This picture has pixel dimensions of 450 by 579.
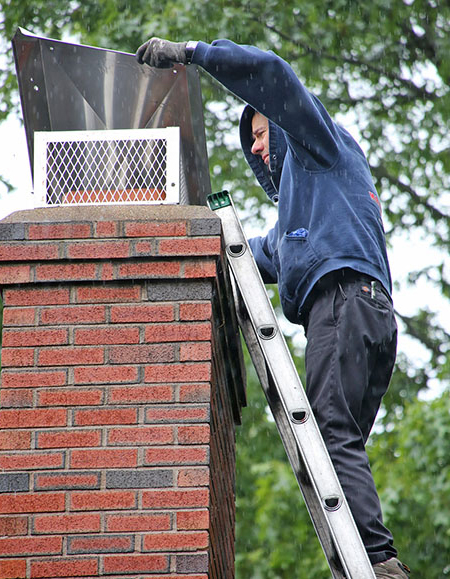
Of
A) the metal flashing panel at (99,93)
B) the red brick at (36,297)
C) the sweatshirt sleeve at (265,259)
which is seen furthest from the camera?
the sweatshirt sleeve at (265,259)

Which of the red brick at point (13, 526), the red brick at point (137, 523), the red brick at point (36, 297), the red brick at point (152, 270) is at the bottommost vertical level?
the red brick at point (13, 526)

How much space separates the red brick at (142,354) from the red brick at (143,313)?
0.11 metres

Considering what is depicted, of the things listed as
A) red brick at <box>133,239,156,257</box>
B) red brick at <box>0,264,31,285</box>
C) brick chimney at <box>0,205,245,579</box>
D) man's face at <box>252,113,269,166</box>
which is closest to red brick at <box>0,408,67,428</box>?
brick chimney at <box>0,205,245,579</box>

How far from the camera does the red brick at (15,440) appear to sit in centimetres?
387

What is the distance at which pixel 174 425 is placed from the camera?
12.6 ft

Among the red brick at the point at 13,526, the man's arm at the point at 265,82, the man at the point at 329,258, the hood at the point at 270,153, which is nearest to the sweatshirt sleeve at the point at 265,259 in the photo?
the hood at the point at 270,153

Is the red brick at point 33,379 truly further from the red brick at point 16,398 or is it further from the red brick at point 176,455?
the red brick at point 176,455

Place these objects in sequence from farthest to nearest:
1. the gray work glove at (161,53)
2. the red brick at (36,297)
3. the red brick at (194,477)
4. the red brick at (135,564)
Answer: the gray work glove at (161,53) < the red brick at (36,297) < the red brick at (194,477) < the red brick at (135,564)

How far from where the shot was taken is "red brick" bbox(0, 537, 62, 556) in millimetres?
3715

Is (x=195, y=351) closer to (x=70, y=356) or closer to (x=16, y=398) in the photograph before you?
(x=70, y=356)

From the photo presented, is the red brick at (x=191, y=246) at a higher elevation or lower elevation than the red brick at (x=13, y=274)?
higher

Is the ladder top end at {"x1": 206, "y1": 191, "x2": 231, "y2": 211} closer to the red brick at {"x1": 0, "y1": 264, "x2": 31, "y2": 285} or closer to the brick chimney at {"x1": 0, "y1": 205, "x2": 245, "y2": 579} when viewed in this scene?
the brick chimney at {"x1": 0, "y1": 205, "x2": 245, "y2": 579}

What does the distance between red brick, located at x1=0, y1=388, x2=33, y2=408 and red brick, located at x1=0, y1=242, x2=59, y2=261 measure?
1.70ft

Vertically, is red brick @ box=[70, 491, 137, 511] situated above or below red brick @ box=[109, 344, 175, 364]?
below
